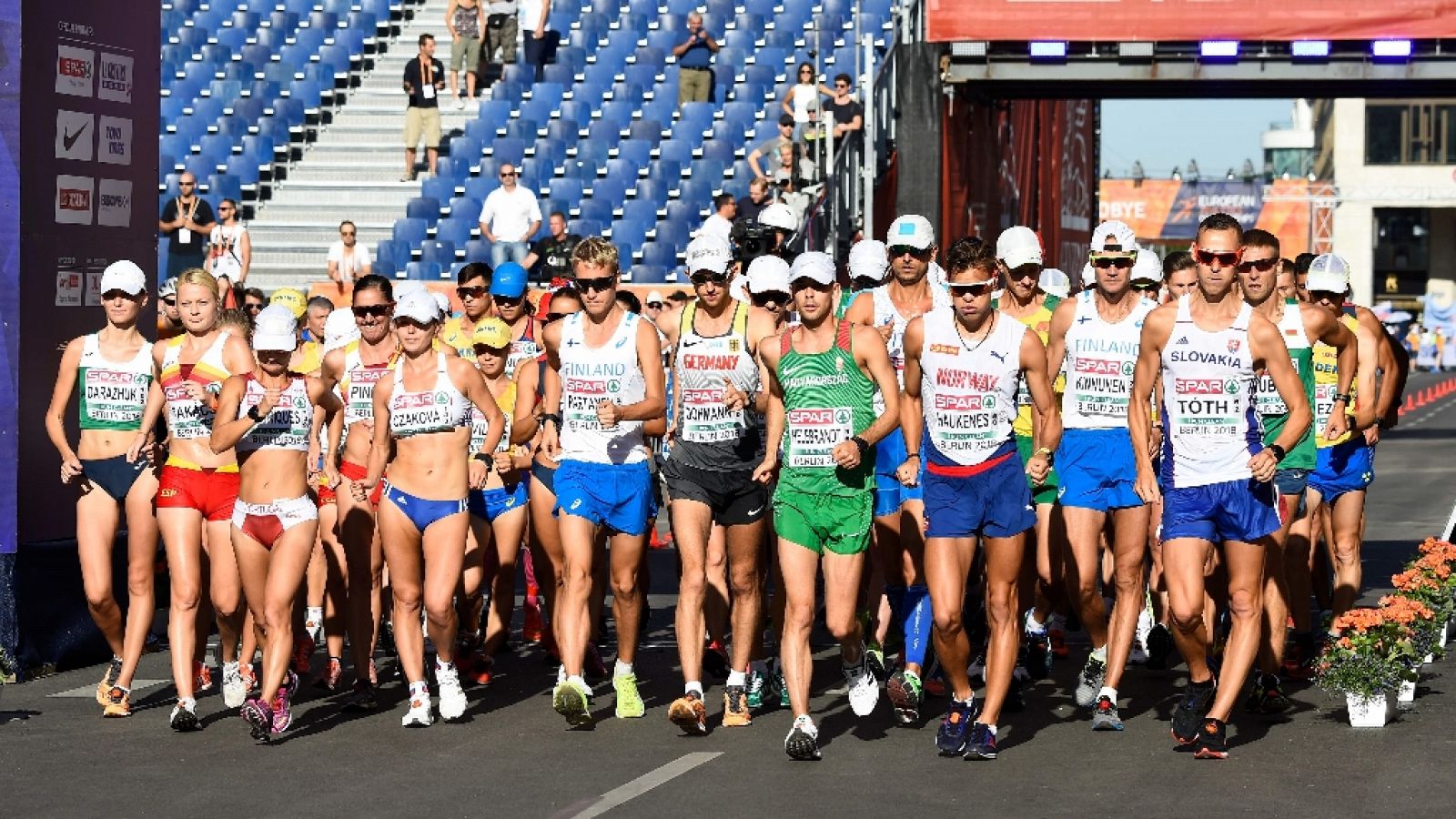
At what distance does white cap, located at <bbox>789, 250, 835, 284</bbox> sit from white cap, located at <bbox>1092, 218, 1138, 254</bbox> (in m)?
1.60

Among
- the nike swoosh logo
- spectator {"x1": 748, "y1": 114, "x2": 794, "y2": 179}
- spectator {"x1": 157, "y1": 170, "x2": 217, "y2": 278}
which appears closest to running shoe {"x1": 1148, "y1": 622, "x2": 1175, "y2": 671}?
the nike swoosh logo

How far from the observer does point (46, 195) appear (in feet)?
42.6

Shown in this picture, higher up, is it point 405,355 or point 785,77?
point 785,77

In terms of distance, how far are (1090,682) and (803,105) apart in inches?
632

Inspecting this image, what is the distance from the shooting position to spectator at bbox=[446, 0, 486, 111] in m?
31.2

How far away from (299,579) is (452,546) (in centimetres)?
69

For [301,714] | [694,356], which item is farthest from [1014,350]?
[301,714]

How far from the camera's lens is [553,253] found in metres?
22.1

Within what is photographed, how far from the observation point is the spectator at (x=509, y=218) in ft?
83.0

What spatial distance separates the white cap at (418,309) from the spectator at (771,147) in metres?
14.6

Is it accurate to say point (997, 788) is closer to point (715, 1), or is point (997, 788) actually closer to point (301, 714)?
point (301, 714)

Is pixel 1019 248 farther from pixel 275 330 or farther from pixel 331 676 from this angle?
pixel 331 676

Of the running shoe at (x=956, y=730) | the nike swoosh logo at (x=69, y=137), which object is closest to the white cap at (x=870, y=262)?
the running shoe at (x=956, y=730)

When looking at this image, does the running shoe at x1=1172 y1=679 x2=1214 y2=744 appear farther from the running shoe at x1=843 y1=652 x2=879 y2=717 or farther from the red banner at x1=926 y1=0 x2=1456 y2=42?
the red banner at x1=926 y1=0 x2=1456 y2=42
